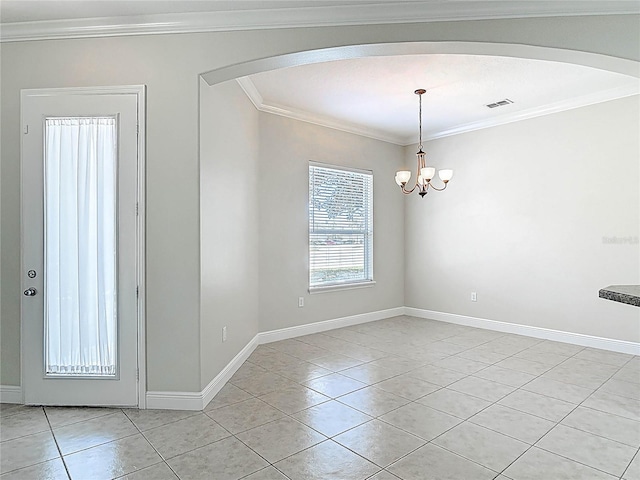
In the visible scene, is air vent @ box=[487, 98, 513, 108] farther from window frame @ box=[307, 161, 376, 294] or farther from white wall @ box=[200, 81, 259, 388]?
white wall @ box=[200, 81, 259, 388]

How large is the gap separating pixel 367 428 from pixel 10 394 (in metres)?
2.69

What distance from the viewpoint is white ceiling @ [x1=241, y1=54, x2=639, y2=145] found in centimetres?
364

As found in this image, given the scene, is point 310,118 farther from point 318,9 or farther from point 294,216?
point 318,9

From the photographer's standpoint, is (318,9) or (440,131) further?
(440,131)

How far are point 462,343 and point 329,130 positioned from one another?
327cm

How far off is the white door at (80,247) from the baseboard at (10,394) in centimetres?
11

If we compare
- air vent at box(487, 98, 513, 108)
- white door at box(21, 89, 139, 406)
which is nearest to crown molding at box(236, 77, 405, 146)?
white door at box(21, 89, 139, 406)

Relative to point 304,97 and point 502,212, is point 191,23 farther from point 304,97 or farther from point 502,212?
point 502,212

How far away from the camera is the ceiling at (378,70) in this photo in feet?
8.45

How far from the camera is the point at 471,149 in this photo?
18.2 feet

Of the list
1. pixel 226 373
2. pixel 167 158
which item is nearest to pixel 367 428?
pixel 226 373

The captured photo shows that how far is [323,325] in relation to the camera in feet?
17.4

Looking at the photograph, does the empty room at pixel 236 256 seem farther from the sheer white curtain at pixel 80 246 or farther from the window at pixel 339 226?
the window at pixel 339 226

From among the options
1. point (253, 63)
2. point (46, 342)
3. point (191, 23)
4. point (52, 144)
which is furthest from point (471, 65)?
point (46, 342)
